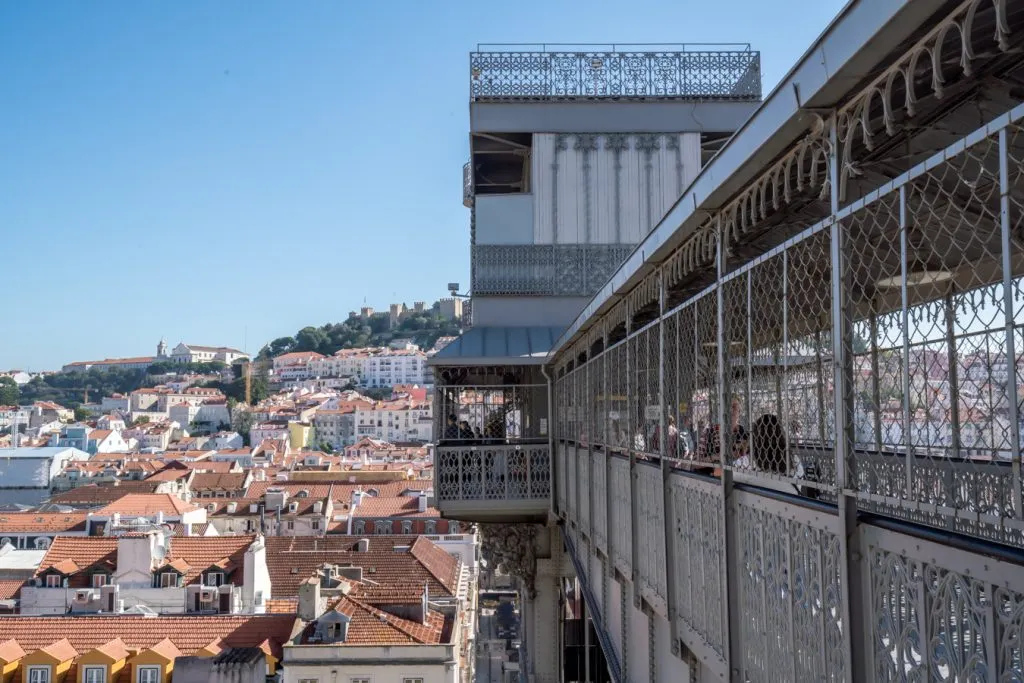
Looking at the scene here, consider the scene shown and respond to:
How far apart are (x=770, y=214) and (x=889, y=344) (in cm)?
100

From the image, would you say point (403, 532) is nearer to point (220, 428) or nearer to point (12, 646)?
point (12, 646)

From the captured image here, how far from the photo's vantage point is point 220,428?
176 m

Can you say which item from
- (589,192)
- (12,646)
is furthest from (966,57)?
(12,646)

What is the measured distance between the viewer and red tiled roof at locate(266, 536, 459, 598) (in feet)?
116

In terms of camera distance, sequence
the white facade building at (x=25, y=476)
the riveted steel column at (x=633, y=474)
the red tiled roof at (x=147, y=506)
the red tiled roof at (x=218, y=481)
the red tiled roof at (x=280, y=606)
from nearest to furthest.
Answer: the riveted steel column at (x=633, y=474), the red tiled roof at (x=280, y=606), the red tiled roof at (x=147, y=506), the red tiled roof at (x=218, y=481), the white facade building at (x=25, y=476)

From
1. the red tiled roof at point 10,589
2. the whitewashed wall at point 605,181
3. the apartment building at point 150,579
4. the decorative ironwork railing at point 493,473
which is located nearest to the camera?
the decorative ironwork railing at point 493,473

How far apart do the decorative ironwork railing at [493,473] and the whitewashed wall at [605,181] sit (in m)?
4.08

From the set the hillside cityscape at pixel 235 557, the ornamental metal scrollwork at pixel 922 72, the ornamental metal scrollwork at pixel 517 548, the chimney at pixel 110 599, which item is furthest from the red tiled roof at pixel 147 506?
the ornamental metal scrollwork at pixel 922 72

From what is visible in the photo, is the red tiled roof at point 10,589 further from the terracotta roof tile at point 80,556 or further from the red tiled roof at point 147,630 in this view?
the red tiled roof at point 147,630

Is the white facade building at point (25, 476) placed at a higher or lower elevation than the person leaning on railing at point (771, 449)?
lower

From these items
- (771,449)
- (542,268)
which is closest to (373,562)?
(542,268)

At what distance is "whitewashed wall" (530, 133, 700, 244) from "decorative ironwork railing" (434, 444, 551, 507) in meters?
4.08

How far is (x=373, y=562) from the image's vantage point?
37750 mm

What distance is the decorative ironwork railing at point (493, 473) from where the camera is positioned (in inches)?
551
